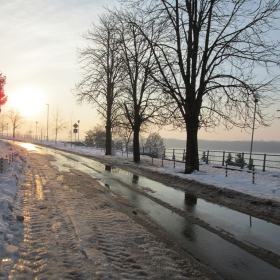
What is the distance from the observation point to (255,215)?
318 inches

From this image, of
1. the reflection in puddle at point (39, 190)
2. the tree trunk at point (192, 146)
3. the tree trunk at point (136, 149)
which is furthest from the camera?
the tree trunk at point (136, 149)

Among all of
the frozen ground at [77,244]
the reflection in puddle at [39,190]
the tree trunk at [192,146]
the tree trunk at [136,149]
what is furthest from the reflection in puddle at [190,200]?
the tree trunk at [136,149]

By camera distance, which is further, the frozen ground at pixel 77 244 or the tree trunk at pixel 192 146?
the tree trunk at pixel 192 146

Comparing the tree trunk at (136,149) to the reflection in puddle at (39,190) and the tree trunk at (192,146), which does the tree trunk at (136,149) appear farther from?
the reflection in puddle at (39,190)

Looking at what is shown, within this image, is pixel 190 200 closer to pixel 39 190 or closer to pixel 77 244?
pixel 39 190

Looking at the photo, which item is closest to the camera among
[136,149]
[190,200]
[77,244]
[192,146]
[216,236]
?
[77,244]

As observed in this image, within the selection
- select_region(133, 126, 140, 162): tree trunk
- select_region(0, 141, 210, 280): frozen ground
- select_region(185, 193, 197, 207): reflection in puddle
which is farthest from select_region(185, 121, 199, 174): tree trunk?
select_region(133, 126, 140, 162): tree trunk

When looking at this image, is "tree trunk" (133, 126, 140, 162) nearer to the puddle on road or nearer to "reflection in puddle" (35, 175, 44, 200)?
"reflection in puddle" (35, 175, 44, 200)

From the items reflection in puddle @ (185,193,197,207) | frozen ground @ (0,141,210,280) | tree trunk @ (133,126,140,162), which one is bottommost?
reflection in puddle @ (185,193,197,207)

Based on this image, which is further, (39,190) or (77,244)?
(39,190)

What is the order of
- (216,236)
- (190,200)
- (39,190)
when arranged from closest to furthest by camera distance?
(216,236) → (190,200) → (39,190)

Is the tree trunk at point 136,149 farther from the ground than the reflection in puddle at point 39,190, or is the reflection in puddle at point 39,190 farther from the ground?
the tree trunk at point 136,149

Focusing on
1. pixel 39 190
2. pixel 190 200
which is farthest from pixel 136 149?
pixel 190 200

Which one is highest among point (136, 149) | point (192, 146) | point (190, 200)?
point (192, 146)
